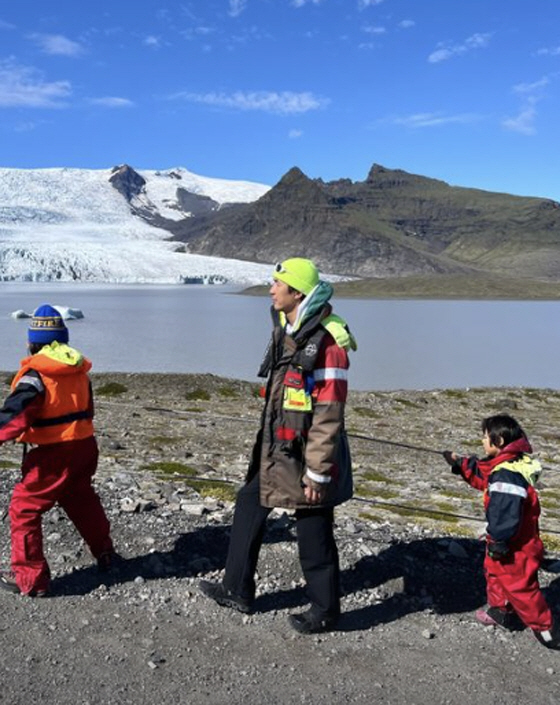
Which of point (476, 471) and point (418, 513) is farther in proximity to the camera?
point (418, 513)

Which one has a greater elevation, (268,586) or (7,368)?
(268,586)

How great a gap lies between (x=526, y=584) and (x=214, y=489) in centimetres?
547

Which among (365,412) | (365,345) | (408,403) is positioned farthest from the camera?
(365,345)

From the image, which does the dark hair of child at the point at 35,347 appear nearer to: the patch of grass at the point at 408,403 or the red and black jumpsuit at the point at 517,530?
the red and black jumpsuit at the point at 517,530

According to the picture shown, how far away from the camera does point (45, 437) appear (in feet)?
19.6

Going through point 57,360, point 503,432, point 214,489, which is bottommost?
point 214,489

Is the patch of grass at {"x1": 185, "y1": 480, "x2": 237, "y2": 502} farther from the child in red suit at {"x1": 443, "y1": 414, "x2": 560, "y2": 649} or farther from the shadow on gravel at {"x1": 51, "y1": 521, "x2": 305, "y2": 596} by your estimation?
the child in red suit at {"x1": 443, "y1": 414, "x2": 560, "y2": 649}

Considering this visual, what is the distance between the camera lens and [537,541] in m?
5.92

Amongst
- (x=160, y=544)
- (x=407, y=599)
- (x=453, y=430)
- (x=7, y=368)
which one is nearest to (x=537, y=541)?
(x=407, y=599)

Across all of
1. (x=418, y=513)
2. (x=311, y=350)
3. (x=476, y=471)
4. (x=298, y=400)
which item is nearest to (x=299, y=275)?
(x=311, y=350)

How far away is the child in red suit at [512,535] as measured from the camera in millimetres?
5734

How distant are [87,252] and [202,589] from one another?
173482 mm

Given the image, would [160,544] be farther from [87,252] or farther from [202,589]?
[87,252]

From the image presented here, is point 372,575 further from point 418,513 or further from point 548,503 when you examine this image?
point 548,503
